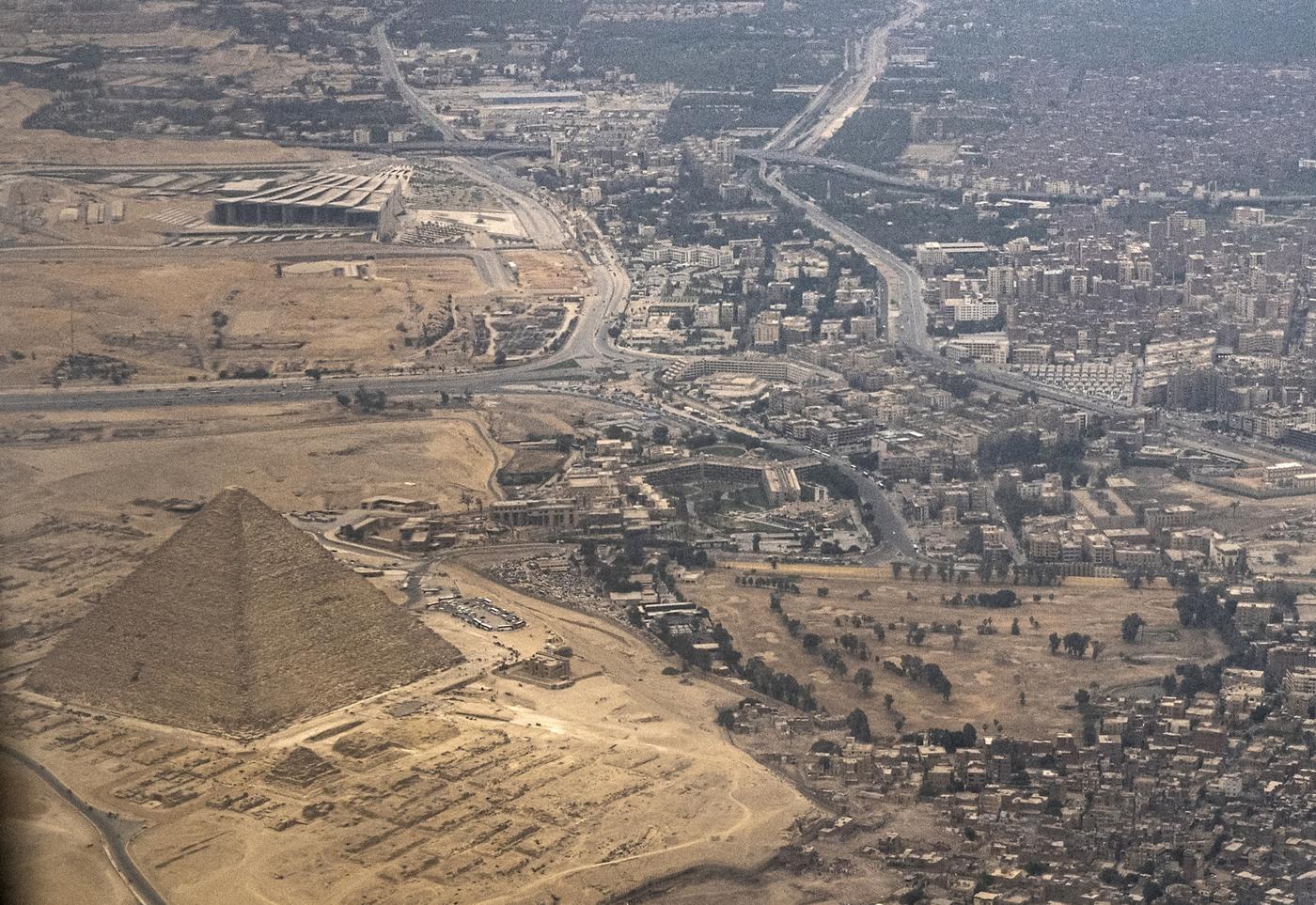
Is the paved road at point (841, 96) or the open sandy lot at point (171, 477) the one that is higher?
the paved road at point (841, 96)

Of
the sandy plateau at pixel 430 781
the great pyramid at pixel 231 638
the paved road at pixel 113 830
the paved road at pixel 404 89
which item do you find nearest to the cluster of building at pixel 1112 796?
the sandy plateau at pixel 430 781

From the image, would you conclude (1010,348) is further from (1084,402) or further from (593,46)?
(593,46)

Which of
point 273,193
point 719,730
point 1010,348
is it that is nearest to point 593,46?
point 273,193

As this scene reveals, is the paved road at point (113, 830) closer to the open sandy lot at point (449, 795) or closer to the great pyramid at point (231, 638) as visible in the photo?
the open sandy lot at point (449, 795)

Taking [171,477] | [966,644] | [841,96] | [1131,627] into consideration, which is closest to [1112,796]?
[966,644]

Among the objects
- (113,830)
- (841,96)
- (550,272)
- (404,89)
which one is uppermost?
(404,89)

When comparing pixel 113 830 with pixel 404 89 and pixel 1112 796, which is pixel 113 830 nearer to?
pixel 1112 796
